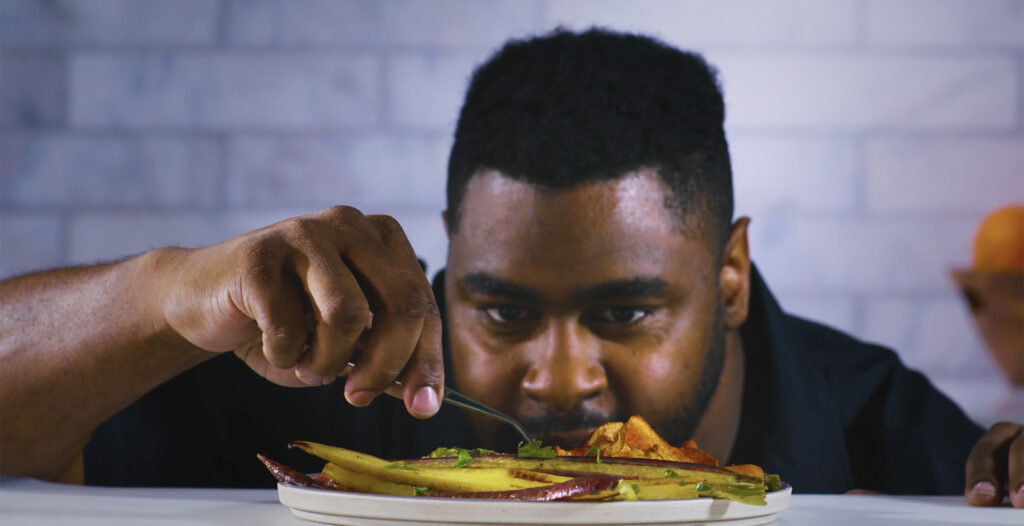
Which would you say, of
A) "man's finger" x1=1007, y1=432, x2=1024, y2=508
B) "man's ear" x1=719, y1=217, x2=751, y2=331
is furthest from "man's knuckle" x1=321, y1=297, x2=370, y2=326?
"man's ear" x1=719, y1=217, x2=751, y2=331

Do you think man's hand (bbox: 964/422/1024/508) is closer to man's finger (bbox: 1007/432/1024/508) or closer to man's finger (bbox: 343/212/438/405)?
man's finger (bbox: 1007/432/1024/508)

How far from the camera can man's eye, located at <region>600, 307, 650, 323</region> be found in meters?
0.90

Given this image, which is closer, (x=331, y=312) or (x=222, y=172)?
(x=331, y=312)

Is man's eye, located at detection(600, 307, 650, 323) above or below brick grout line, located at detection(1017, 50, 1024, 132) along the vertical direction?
below

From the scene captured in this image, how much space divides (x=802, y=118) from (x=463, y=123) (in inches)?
14.7

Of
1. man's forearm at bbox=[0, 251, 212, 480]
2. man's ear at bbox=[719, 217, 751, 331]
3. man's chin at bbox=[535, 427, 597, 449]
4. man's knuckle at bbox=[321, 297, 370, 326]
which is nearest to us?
man's knuckle at bbox=[321, 297, 370, 326]

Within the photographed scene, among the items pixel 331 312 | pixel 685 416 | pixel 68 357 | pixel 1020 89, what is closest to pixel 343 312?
pixel 331 312

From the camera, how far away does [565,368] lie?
0.90 meters

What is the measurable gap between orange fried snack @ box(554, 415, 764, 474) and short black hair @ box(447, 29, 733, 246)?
384 millimetres

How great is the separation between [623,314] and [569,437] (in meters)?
0.12

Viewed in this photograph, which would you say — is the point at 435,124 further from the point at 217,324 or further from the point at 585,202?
the point at 217,324

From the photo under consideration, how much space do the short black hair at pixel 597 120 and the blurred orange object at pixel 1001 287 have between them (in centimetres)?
25

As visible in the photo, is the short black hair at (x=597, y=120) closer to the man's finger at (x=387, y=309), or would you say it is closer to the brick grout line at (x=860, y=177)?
the brick grout line at (x=860, y=177)

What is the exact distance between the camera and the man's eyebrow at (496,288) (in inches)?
34.9
